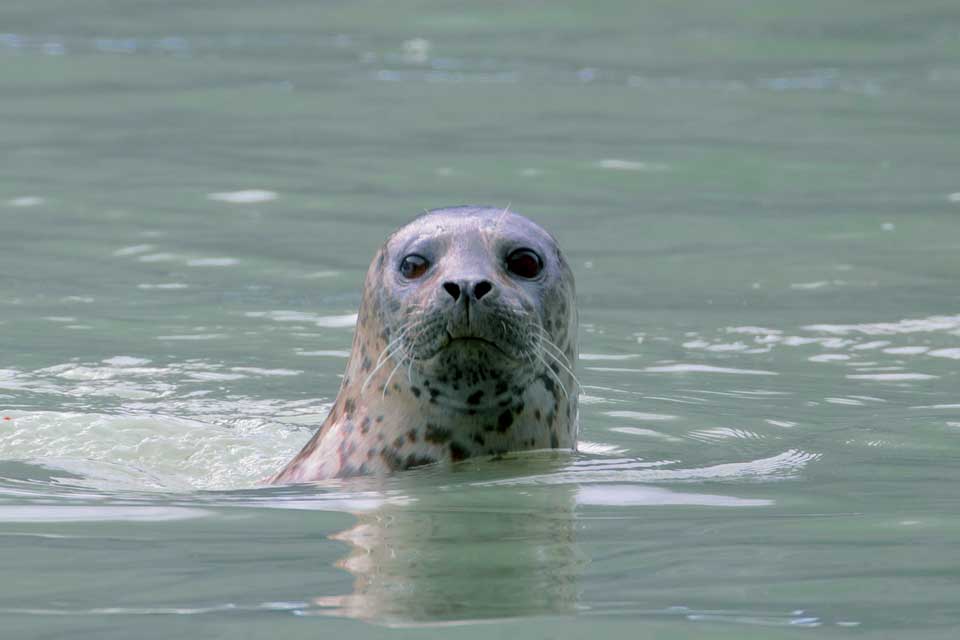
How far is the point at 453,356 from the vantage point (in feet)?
18.3

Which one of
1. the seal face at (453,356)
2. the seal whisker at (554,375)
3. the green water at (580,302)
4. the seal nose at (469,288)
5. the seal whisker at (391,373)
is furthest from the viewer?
the seal whisker at (554,375)

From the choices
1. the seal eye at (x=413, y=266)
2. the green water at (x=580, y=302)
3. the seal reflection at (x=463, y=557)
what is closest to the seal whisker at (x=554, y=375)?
the green water at (x=580, y=302)

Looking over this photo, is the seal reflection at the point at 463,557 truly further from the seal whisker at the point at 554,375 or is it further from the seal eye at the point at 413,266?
the seal eye at the point at 413,266

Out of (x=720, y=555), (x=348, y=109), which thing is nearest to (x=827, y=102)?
(x=348, y=109)

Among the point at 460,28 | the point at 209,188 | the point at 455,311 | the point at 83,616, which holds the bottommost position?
the point at 83,616

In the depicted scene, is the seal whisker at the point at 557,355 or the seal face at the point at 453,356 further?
the seal whisker at the point at 557,355

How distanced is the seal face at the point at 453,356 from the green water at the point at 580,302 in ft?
0.56

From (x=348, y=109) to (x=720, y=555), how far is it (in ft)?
33.2

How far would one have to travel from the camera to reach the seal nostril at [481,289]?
541 centimetres

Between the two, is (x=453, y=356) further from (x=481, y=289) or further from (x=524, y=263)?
(x=524, y=263)

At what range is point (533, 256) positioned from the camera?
5.92m

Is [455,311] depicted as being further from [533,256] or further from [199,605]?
[199,605]

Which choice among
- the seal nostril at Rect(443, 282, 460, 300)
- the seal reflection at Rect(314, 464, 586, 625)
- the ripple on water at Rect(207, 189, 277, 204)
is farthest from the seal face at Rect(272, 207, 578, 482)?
the ripple on water at Rect(207, 189, 277, 204)

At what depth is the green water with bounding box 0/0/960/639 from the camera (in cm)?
393
